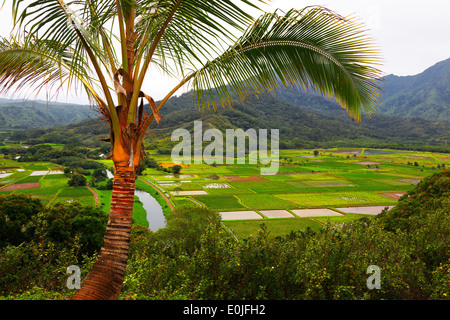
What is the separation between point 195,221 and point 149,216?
40.4 feet

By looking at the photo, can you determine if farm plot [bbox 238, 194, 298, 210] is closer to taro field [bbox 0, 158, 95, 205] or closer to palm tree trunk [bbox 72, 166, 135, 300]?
taro field [bbox 0, 158, 95, 205]

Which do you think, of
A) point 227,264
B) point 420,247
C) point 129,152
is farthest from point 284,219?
point 129,152

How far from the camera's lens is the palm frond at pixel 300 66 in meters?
3.60

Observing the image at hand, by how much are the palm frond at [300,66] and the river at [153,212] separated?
2384 centimetres

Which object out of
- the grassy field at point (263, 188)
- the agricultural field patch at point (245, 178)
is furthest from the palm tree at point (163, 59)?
the agricultural field patch at point (245, 178)

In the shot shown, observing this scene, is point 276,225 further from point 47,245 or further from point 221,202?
point 47,245

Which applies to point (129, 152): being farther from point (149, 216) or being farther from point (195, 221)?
point (149, 216)

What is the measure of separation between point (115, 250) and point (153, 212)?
2944 cm

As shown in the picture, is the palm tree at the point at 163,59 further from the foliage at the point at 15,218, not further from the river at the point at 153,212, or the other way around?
the river at the point at 153,212

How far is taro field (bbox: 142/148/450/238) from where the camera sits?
3080cm

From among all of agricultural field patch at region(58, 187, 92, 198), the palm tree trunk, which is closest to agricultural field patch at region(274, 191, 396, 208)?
agricultural field patch at region(58, 187, 92, 198)

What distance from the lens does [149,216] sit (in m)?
29.8

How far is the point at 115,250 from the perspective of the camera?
331cm

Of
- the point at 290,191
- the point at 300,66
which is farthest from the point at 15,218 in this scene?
the point at 290,191
